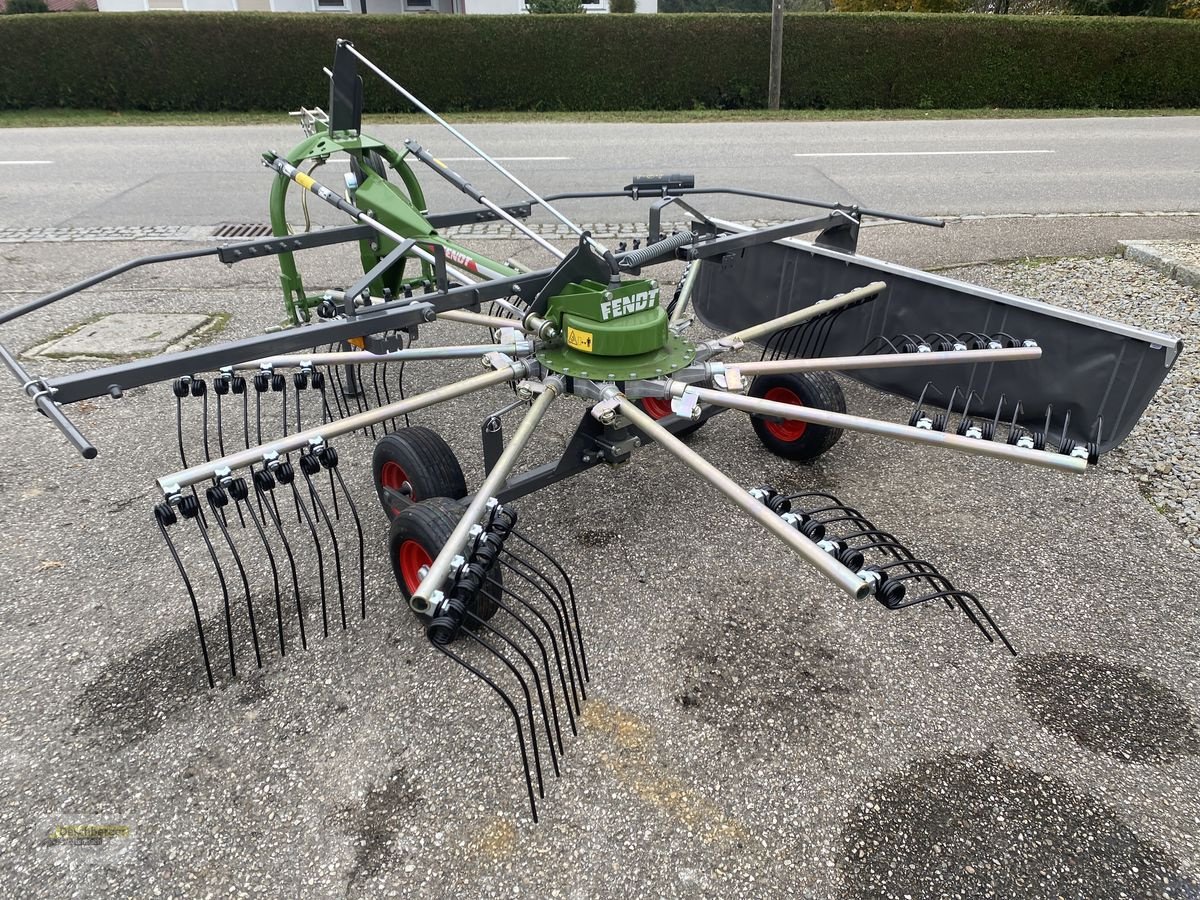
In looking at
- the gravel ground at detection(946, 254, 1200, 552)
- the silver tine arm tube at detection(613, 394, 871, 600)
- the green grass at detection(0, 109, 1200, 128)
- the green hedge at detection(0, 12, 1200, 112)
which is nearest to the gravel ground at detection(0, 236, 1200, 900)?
the gravel ground at detection(946, 254, 1200, 552)

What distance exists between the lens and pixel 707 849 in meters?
2.62

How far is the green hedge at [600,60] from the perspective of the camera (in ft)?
57.4

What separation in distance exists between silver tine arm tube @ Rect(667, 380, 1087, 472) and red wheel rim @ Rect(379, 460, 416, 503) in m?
1.44

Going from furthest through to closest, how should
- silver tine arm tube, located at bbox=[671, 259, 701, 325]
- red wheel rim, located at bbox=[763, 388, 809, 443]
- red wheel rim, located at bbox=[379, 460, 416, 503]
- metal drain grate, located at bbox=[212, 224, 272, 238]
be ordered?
metal drain grate, located at bbox=[212, 224, 272, 238] → silver tine arm tube, located at bbox=[671, 259, 701, 325] → red wheel rim, located at bbox=[763, 388, 809, 443] → red wheel rim, located at bbox=[379, 460, 416, 503]

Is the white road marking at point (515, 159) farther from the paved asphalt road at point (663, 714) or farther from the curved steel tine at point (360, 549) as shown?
the curved steel tine at point (360, 549)

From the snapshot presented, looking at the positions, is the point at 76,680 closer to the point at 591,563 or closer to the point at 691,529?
the point at 591,563

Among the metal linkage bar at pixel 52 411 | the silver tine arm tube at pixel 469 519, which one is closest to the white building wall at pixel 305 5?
the silver tine arm tube at pixel 469 519

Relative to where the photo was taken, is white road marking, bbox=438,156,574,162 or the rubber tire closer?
the rubber tire

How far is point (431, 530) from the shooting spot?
318 cm

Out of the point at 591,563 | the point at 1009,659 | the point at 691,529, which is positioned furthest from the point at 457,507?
the point at 1009,659

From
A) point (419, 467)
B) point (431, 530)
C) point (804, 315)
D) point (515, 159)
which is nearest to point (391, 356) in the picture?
point (419, 467)

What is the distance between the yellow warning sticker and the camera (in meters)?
3.75

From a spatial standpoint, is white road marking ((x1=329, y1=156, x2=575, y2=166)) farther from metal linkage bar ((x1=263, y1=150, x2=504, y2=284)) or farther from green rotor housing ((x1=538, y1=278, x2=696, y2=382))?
green rotor housing ((x1=538, y1=278, x2=696, y2=382))

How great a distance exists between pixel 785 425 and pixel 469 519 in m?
2.58
